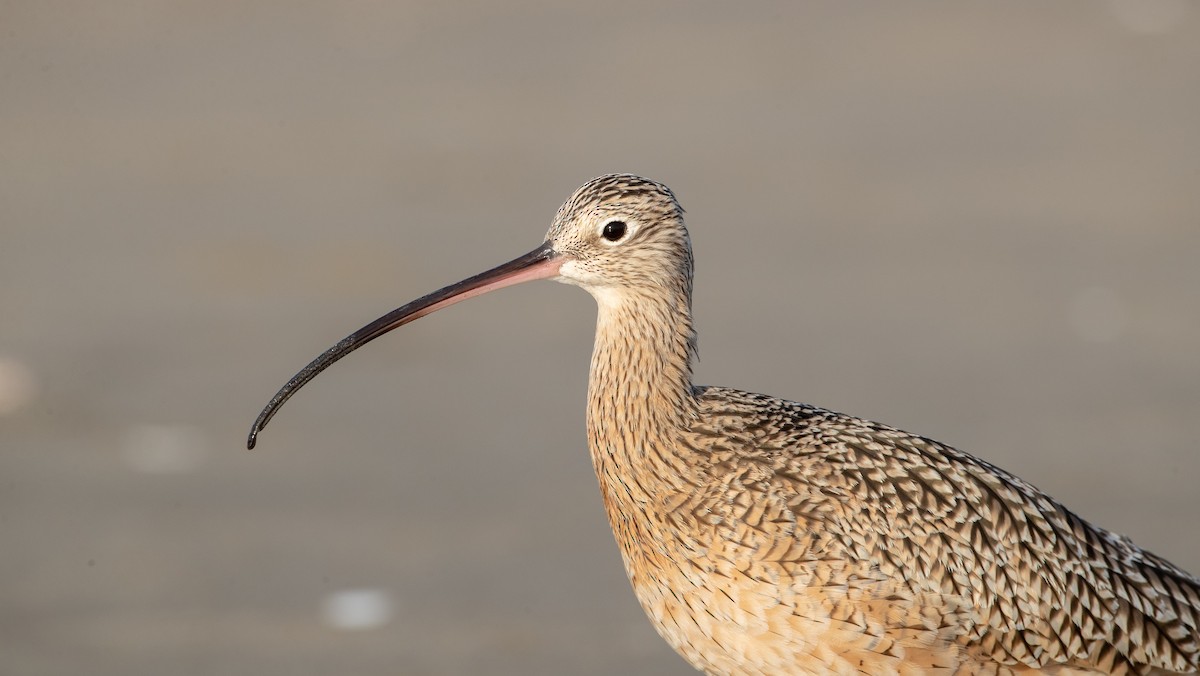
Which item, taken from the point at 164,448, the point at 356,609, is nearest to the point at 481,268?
the point at 164,448

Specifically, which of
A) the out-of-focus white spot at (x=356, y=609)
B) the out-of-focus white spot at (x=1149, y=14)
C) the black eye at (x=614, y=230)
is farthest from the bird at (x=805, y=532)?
the out-of-focus white spot at (x=1149, y=14)

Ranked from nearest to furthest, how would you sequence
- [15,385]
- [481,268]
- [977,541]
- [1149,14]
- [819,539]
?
1. [819,539]
2. [977,541]
3. [15,385]
4. [481,268]
5. [1149,14]

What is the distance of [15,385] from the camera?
1078cm

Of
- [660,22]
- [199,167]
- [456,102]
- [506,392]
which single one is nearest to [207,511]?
[506,392]

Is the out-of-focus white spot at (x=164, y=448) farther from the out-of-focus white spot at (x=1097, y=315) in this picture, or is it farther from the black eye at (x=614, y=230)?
the out-of-focus white spot at (x=1097, y=315)

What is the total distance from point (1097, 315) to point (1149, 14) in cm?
428

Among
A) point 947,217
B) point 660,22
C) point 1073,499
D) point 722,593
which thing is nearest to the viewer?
point 722,593

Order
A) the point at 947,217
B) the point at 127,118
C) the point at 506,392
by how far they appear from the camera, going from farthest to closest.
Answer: the point at 127,118 → the point at 947,217 → the point at 506,392

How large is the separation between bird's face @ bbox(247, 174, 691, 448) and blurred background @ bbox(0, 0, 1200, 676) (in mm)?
2836

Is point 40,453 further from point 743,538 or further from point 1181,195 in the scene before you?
point 1181,195

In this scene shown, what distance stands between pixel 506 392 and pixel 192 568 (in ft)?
7.52

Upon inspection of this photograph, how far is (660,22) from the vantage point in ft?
49.7

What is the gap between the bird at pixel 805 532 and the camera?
6027 mm

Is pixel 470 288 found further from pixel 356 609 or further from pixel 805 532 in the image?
pixel 356 609
